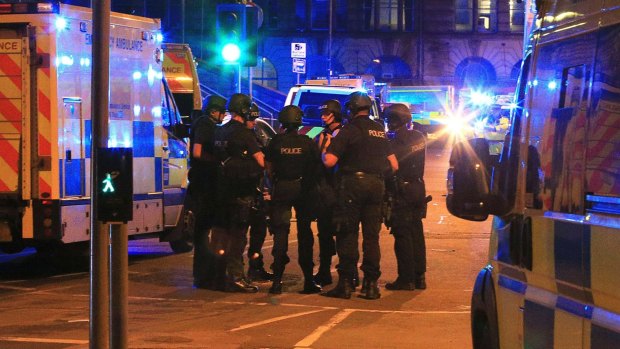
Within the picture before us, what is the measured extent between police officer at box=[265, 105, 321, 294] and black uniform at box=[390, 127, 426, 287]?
87 centimetres

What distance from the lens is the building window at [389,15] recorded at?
2323 inches

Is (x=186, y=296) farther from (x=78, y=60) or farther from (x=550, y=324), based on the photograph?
(x=550, y=324)

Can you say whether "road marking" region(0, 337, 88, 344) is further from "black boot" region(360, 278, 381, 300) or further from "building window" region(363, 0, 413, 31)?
"building window" region(363, 0, 413, 31)

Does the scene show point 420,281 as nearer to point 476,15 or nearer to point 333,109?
point 333,109

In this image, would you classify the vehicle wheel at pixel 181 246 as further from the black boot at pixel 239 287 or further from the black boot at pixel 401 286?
the black boot at pixel 401 286

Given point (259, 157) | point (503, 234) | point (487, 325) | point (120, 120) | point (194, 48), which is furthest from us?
point (194, 48)

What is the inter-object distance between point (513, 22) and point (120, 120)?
50057mm

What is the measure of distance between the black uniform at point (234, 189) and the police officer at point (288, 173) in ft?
0.81

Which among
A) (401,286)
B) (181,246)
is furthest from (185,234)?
(401,286)

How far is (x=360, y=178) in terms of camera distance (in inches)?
396

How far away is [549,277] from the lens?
14.3 ft

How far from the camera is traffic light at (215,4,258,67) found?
13398 millimetres

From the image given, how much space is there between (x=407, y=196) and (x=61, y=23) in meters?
4.25

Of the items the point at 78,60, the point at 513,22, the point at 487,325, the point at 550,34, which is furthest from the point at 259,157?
the point at 513,22
